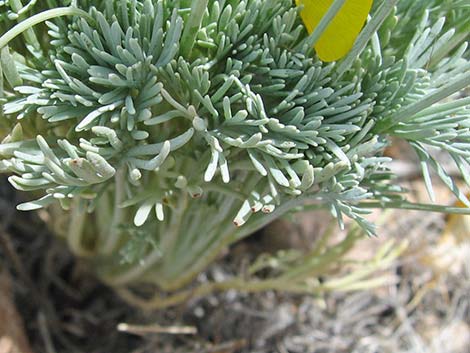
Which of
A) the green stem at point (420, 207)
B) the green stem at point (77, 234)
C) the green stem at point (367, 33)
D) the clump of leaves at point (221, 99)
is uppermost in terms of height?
the green stem at point (367, 33)

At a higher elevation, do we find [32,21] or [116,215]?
[32,21]

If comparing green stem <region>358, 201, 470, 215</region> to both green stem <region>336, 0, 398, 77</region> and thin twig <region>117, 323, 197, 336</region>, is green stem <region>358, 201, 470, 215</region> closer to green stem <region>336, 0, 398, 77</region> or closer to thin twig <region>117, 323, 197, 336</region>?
green stem <region>336, 0, 398, 77</region>

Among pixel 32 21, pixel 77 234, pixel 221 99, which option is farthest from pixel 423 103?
pixel 77 234

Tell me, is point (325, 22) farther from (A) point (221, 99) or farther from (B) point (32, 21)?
(B) point (32, 21)

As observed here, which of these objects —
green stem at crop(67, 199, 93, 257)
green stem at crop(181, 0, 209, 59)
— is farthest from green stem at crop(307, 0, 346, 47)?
green stem at crop(67, 199, 93, 257)

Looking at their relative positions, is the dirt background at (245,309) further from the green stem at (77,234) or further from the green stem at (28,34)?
the green stem at (28,34)

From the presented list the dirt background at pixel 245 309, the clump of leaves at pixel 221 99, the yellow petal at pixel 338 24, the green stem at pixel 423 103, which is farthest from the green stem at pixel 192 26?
the dirt background at pixel 245 309
